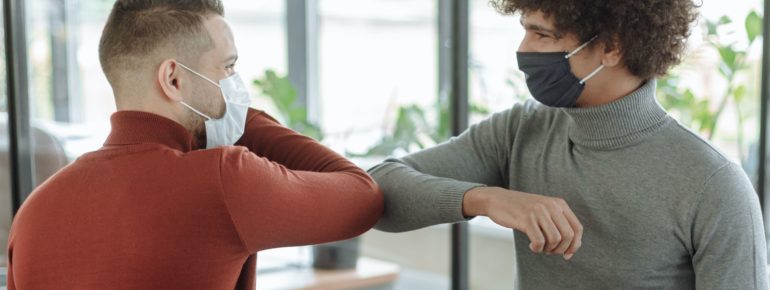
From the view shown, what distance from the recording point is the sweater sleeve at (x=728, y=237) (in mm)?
1421

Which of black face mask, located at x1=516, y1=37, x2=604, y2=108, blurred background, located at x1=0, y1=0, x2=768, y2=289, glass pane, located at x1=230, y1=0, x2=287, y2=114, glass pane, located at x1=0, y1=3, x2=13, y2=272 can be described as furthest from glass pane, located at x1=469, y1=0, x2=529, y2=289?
glass pane, located at x1=0, y1=3, x2=13, y2=272

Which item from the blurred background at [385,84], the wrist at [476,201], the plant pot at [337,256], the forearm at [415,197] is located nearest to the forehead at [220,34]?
the forearm at [415,197]

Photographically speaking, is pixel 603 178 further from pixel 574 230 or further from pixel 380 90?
pixel 380 90

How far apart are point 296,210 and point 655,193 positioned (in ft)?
2.01

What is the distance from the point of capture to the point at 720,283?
1425 millimetres

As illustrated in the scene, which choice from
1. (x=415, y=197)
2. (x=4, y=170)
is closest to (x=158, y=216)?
(x=415, y=197)

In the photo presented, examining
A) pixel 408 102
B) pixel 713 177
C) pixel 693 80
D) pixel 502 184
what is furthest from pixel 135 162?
pixel 693 80

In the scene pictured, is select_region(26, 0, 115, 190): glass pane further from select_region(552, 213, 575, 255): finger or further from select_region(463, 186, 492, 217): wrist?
select_region(552, 213, 575, 255): finger

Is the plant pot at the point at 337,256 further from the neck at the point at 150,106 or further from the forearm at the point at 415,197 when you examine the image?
the neck at the point at 150,106

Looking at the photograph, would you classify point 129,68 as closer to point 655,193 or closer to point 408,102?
point 655,193

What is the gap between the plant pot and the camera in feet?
11.0

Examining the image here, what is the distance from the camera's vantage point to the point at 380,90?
3.36 metres

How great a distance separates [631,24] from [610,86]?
0.41ft

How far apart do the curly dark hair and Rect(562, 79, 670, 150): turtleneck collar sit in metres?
0.06
